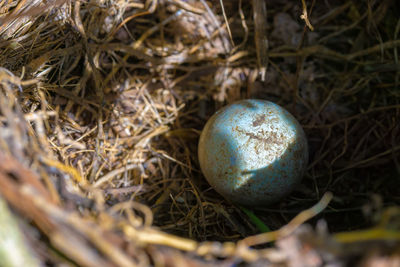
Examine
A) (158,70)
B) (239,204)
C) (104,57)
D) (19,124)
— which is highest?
(19,124)

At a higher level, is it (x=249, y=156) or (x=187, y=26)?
(x=187, y=26)

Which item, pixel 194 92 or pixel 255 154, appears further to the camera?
pixel 194 92

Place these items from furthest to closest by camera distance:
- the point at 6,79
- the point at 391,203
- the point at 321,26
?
the point at 321,26
the point at 391,203
the point at 6,79

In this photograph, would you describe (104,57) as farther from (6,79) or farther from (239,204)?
(239,204)

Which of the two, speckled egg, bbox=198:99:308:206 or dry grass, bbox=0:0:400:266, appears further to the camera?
dry grass, bbox=0:0:400:266

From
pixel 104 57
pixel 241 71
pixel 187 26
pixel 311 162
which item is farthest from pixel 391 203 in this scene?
pixel 104 57
